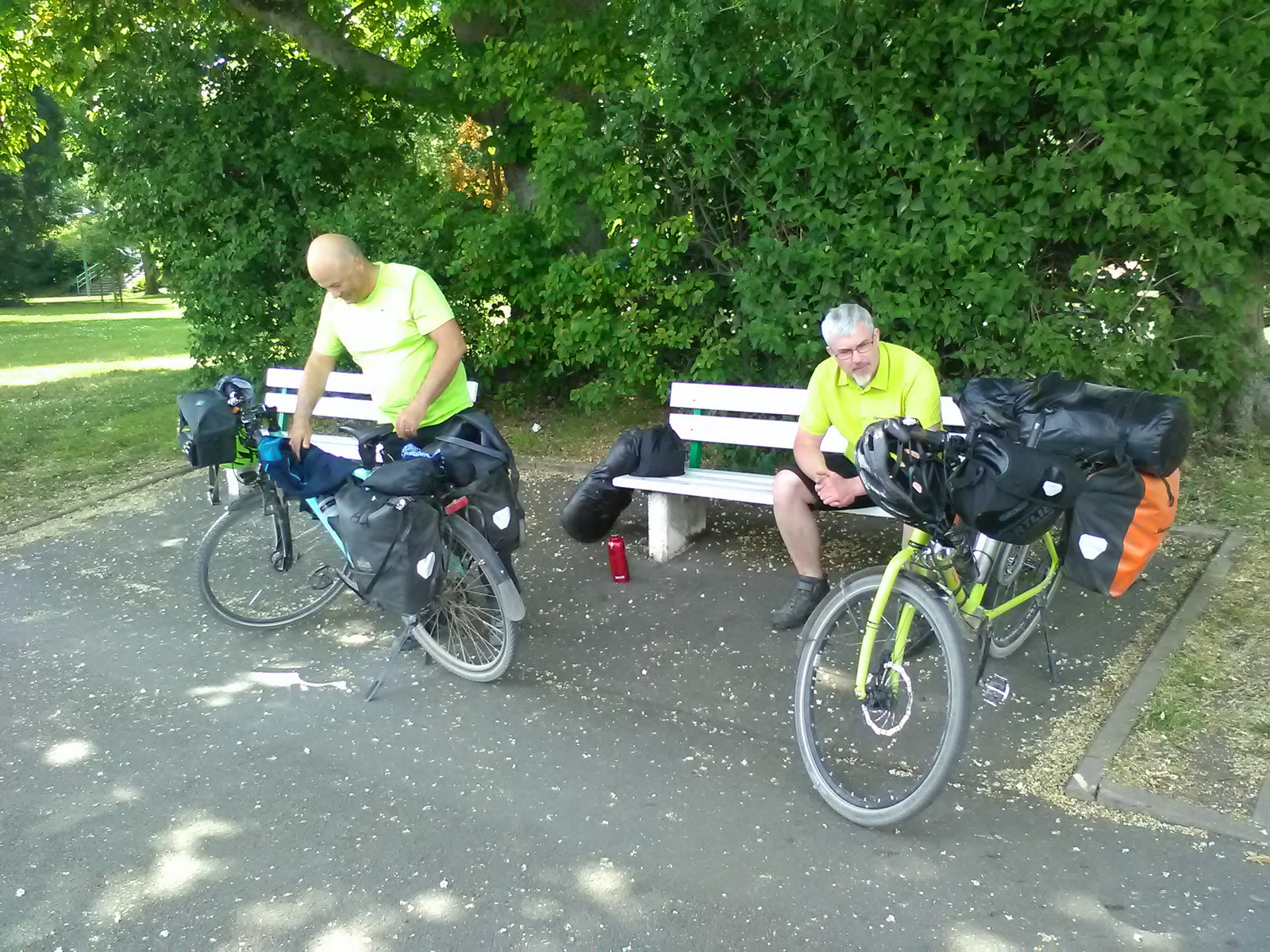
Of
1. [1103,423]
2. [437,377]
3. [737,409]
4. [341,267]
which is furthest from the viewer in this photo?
[737,409]

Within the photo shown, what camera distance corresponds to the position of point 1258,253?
18.2 feet

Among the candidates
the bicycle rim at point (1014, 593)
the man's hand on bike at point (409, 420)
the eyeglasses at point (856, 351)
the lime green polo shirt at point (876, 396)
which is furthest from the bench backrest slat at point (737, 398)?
the man's hand on bike at point (409, 420)

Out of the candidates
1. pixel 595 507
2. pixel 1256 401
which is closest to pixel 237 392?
pixel 595 507

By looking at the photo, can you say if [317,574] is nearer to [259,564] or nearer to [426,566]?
[259,564]

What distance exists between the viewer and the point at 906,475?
2.98 metres

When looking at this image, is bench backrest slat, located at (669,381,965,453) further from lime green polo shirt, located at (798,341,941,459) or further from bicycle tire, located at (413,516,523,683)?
bicycle tire, located at (413,516,523,683)

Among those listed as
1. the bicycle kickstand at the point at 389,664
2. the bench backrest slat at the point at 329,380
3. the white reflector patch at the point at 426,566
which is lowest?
the bicycle kickstand at the point at 389,664

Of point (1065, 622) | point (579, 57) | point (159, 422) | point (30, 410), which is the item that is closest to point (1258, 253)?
point (1065, 622)

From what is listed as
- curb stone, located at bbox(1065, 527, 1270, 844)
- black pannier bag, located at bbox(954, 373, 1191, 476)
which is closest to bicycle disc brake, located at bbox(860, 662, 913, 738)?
curb stone, located at bbox(1065, 527, 1270, 844)

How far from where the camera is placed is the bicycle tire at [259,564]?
4656 millimetres

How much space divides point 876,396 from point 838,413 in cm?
18

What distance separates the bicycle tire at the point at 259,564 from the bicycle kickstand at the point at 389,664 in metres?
0.52

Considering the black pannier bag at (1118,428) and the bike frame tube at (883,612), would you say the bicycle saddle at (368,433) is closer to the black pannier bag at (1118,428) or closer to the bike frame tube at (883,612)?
the bike frame tube at (883,612)

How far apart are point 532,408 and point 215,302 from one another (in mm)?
2834
